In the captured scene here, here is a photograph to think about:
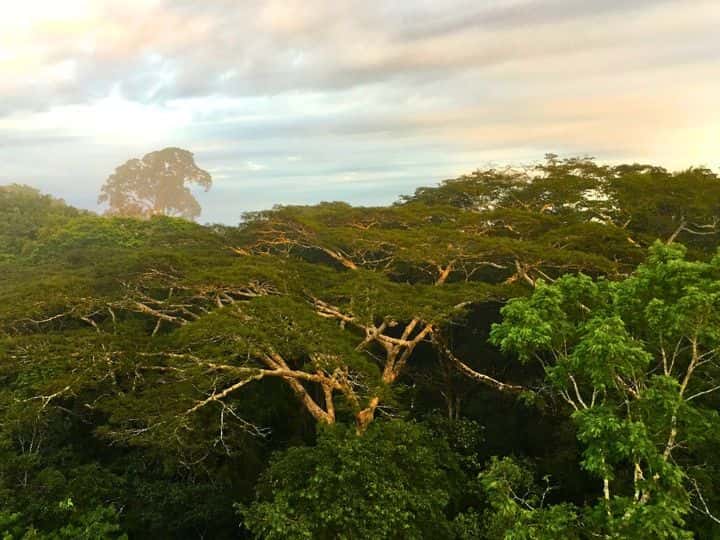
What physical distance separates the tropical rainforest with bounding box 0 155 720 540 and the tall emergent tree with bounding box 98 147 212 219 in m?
Result: 39.7

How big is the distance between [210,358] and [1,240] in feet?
72.6

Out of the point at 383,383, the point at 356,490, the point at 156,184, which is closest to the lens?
the point at 356,490

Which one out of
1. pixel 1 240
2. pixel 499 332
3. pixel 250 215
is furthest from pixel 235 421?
pixel 1 240

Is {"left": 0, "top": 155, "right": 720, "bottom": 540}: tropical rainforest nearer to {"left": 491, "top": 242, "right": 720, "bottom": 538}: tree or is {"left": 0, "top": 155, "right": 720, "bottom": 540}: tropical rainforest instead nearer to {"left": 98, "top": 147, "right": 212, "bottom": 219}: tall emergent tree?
{"left": 491, "top": 242, "right": 720, "bottom": 538}: tree

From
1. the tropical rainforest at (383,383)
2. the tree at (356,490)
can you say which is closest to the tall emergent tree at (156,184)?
the tropical rainforest at (383,383)

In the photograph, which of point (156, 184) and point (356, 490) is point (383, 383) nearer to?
point (356, 490)

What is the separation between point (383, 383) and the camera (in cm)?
864

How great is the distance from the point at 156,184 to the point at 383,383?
5384cm

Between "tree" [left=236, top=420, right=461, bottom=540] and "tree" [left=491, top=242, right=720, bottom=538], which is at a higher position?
"tree" [left=491, top=242, right=720, bottom=538]

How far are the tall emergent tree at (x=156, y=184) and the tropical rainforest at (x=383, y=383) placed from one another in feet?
130

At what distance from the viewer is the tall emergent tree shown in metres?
52.5

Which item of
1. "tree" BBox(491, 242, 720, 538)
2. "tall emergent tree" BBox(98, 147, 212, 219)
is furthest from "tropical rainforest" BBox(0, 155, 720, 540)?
"tall emergent tree" BBox(98, 147, 212, 219)

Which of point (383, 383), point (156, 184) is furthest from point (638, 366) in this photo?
point (156, 184)

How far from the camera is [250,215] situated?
16.5 metres
